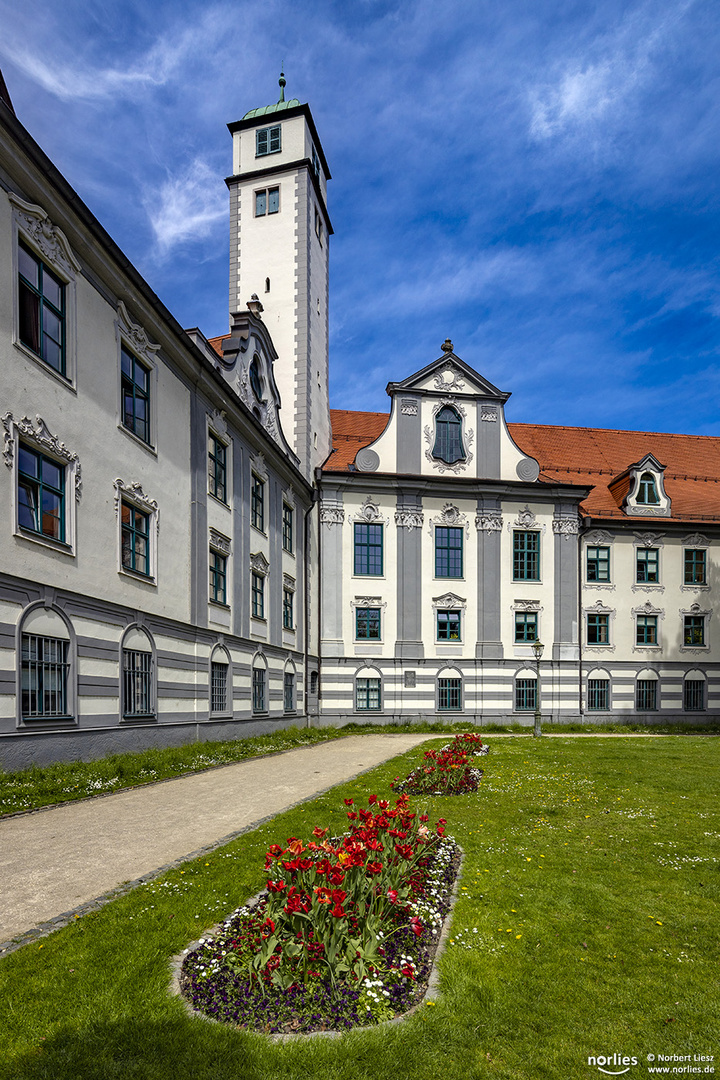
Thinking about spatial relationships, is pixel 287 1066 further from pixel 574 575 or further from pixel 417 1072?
pixel 574 575

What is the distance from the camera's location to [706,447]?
41.0 m

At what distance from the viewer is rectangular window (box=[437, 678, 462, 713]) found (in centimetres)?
3234

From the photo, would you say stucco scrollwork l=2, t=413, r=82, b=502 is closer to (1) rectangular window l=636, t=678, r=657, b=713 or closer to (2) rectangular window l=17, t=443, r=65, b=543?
(2) rectangular window l=17, t=443, r=65, b=543

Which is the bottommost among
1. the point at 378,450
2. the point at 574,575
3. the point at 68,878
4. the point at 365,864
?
the point at 68,878

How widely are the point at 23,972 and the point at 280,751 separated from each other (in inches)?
649

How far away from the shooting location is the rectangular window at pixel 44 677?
13031 mm

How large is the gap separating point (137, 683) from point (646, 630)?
86.7 ft

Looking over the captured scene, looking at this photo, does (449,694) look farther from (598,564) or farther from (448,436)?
(448,436)

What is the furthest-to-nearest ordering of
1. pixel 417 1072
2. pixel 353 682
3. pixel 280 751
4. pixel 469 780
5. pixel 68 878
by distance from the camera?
pixel 353 682 < pixel 280 751 < pixel 469 780 < pixel 68 878 < pixel 417 1072

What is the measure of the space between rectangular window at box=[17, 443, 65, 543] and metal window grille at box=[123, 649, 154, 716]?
3871 mm

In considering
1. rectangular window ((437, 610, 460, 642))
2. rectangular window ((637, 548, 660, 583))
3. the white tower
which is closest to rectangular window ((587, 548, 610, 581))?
rectangular window ((637, 548, 660, 583))

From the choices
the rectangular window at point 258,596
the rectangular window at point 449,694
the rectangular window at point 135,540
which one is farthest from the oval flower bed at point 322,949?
the rectangular window at point 449,694

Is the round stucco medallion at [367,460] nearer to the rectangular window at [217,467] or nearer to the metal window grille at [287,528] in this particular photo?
the metal window grille at [287,528]

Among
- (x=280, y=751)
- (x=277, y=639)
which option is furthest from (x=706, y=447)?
(x=280, y=751)
